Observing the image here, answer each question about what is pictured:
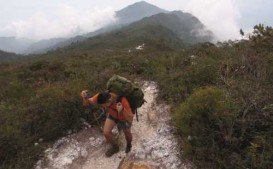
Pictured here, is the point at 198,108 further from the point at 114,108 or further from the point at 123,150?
the point at 123,150

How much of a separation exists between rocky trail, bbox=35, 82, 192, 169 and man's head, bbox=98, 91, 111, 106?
1364 millimetres

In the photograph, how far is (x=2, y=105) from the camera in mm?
10914

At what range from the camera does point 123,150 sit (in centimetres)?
803

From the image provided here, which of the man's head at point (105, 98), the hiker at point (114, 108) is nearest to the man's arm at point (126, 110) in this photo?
the hiker at point (114, 108)

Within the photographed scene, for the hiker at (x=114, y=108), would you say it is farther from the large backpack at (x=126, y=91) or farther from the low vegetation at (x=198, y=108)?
the low vegetation at (x=198, y=108)

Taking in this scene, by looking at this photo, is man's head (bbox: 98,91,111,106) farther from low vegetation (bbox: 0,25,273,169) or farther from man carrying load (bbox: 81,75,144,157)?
low vegetation (bbox: 0,25,273,169)

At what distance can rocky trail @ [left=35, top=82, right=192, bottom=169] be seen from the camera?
24.7 ft

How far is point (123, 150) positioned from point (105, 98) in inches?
58.4

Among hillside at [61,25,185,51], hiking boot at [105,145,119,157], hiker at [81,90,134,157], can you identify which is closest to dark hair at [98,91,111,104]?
hiker at [81,90,134,157]

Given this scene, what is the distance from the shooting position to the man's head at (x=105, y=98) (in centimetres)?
723

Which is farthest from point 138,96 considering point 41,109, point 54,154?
point 41,109

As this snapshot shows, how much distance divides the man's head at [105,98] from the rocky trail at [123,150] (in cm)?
136

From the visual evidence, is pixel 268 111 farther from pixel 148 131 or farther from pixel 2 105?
pixel 2 105

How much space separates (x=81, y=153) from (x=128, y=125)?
1543 millimetres
